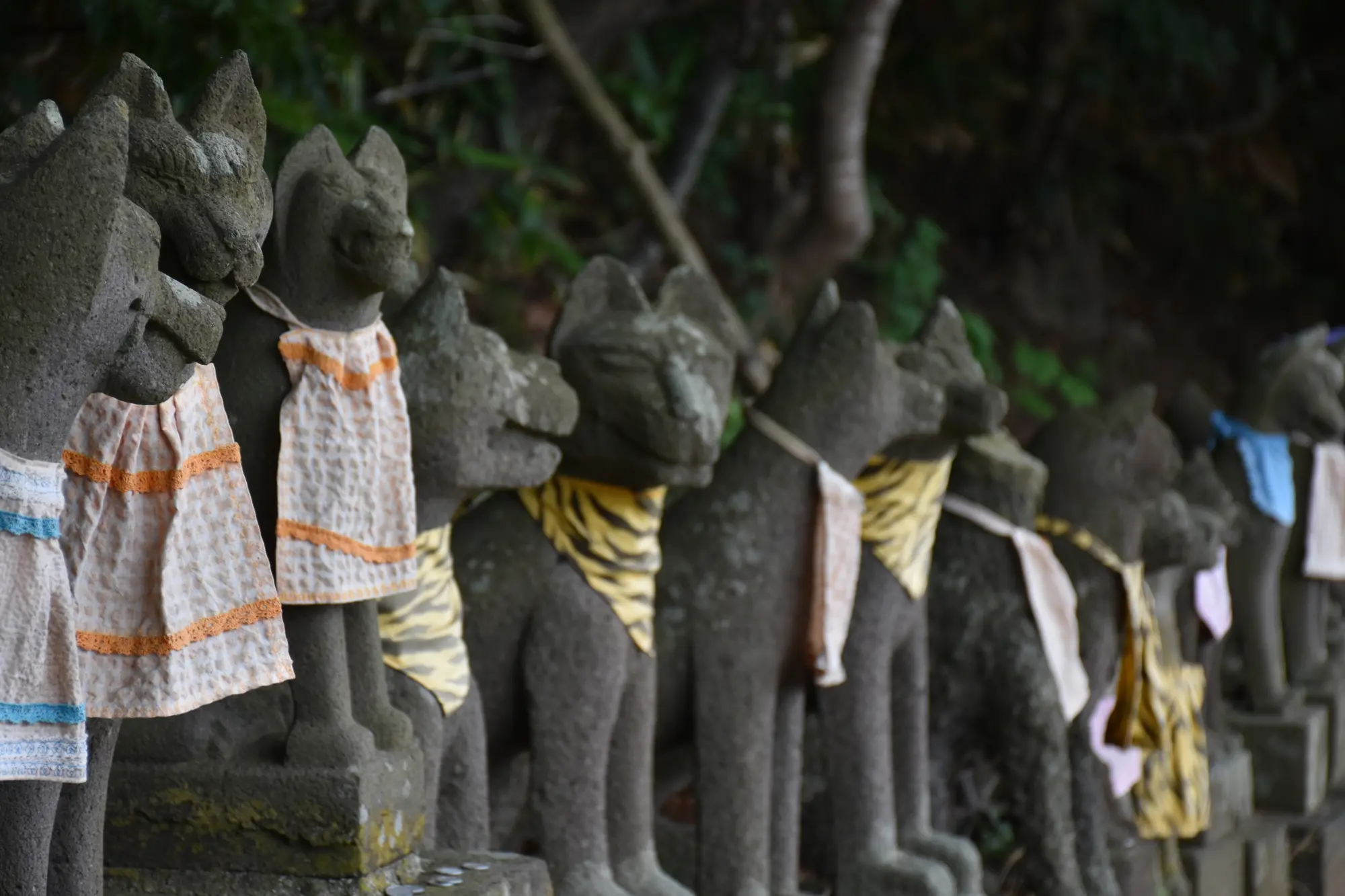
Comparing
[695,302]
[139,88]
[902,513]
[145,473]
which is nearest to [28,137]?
[139,88]

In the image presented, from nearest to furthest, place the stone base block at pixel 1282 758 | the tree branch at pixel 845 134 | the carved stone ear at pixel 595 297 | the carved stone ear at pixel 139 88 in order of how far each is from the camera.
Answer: the carved stone ear at pixel 139 88 → the carved stone ear at pixel 595 297 → the stone base block at pixel 1282 758 → the tree branch at pixel 845 134

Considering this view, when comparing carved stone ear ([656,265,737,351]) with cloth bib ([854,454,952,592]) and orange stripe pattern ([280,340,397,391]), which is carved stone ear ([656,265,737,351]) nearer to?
cloth bib ([854,454,952,592])

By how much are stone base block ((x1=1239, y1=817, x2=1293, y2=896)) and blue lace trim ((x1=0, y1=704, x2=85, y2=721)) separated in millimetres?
3858

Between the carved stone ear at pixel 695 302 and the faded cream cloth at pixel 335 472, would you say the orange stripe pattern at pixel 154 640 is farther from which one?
the carved stone ear at pixel 695 302

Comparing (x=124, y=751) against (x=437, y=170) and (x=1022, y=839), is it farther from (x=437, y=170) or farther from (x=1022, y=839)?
(x=437, y=170)

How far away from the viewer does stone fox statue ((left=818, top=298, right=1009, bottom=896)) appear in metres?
3.57

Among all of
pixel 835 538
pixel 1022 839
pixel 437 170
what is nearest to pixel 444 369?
pixel 835 538

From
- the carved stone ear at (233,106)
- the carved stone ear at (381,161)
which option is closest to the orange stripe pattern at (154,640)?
the carved stone ear at (233,106)

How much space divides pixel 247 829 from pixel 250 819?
0.05ft

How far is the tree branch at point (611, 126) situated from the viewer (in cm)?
583

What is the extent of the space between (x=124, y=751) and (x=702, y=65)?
4916 mm

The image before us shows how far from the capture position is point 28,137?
203cm

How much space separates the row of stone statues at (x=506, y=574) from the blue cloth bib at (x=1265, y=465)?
48cm

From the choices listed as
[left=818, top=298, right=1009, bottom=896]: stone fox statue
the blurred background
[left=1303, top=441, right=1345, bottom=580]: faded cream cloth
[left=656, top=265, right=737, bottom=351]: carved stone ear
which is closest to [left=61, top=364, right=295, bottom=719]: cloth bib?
[left=656, top=265, right=737, bottom=351]: carved stone ear
